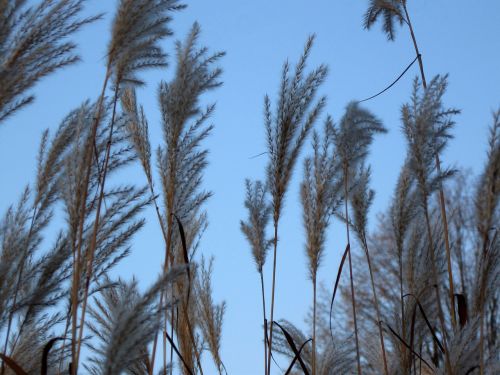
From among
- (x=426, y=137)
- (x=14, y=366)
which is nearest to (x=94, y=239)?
(x=14, y=366)

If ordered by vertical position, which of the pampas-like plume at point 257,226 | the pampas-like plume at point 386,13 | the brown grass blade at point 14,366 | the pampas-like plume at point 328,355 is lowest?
the brown grass blade at point 14,366

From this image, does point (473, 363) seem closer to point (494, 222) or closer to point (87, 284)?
point (494, 222)

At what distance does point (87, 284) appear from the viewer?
211cm

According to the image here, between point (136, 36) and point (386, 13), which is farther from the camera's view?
point (386, 13)

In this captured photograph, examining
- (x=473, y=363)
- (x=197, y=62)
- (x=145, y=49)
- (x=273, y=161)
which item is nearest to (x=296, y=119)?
(x=273, y=161)

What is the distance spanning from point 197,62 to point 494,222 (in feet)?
3.87

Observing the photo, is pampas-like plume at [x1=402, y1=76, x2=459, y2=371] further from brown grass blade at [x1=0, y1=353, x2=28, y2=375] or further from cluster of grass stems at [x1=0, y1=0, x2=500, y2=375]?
brown grass blade at [x1=0, y1=353, x2=28, y2=375]

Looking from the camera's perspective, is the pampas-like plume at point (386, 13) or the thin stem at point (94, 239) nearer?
the thin stem at point (94, 239)

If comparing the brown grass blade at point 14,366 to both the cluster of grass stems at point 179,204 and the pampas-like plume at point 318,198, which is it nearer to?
the cluster of grass stems at point 179,204

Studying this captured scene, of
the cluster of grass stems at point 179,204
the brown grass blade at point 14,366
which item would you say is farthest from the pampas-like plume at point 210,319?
the brown grass blade at point 14,366

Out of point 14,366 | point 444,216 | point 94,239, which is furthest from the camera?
point 444,216

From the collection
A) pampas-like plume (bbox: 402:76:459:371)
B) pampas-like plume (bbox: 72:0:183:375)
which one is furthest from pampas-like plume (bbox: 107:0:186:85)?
pampas-like plume (bbox: 402:76:459:371)

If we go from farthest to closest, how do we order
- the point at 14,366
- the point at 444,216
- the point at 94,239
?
the point at 444,216 → the point at 94,239 → the point at 14,366

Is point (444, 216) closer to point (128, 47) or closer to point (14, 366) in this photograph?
point (128, 47)
